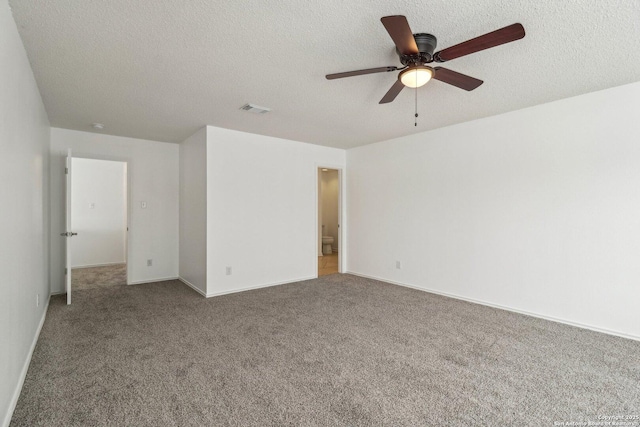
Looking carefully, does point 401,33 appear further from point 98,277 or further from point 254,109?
point 98,277

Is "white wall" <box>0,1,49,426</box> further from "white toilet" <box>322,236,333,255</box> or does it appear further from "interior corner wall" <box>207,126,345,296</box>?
"white toilet" <box>322,236,333,255</box>

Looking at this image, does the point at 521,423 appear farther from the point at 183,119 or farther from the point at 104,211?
the point at 104,211

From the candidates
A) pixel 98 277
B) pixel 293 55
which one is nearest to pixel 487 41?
pixel 293 55

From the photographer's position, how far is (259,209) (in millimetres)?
5000

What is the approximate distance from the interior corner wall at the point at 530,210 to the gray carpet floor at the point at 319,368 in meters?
0.41

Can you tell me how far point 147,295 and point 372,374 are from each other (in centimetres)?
353

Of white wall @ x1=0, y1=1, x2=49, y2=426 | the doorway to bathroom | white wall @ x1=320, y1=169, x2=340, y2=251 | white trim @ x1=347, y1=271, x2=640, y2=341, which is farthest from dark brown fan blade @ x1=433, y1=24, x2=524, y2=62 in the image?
white wall @ x1=320, y1=169, x2=340, y2=251

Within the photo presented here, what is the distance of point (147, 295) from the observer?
14.8 ft

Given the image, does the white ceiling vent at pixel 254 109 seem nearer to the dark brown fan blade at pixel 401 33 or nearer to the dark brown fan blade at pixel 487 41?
the dark brown fan blade at pixel 401 33

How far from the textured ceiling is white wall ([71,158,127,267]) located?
3238mm

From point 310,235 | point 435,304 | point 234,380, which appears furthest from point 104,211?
point 435,304

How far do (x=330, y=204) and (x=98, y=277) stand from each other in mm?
5500

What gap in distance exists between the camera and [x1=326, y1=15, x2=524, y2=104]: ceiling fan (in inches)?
68.4

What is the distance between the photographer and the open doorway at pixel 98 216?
6.70 m
